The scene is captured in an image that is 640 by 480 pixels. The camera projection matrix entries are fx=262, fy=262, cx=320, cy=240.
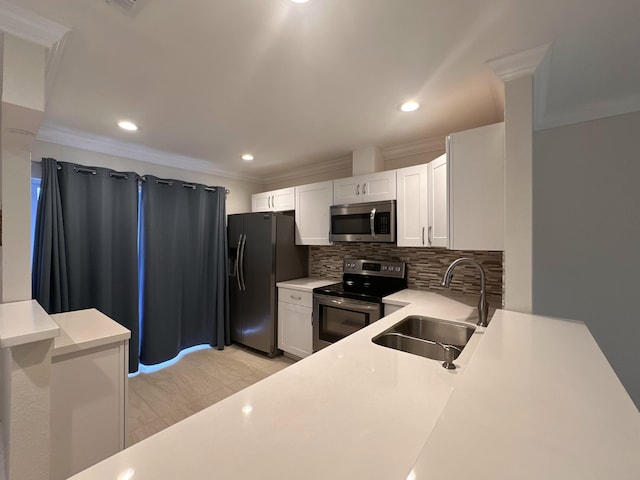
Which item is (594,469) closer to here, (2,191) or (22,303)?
(22,303)

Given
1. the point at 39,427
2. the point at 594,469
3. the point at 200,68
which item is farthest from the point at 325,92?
the point at 39,427

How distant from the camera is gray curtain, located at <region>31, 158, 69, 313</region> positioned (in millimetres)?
2227

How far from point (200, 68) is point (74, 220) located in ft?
6.61

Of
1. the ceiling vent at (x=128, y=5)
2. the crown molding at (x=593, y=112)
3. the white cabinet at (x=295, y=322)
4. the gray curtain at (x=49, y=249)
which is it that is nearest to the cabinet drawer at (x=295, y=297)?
the white cabinet at (x=295, y=322)

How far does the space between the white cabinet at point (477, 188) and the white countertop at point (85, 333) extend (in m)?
2.01

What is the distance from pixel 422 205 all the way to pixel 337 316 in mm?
1311

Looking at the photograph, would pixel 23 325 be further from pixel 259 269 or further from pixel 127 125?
pixel 259 269

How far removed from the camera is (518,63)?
134 cm

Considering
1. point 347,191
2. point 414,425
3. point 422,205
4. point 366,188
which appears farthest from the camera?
point 347,191

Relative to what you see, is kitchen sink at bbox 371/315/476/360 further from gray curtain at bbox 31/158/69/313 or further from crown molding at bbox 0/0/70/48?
gray curtain at bbox 31/158/69/313

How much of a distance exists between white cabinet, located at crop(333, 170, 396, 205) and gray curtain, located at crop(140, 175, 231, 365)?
5.35 feet

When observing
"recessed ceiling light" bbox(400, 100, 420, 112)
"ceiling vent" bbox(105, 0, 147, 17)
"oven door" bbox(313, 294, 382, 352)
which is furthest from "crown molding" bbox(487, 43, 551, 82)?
"oven door" bbox(313, 294, 382, 352)

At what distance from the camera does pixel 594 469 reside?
41 centimetres

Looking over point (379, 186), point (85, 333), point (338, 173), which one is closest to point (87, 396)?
point (85, 333)
